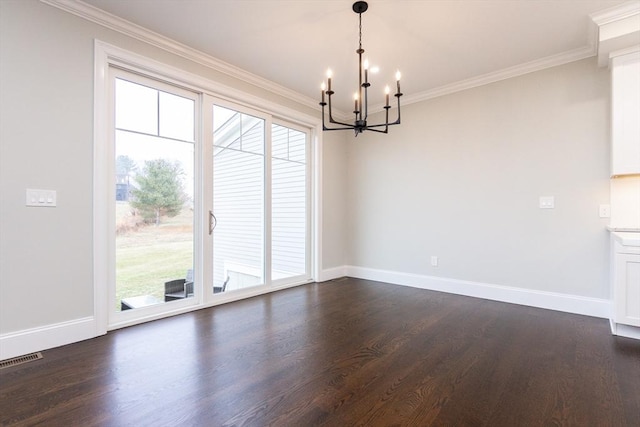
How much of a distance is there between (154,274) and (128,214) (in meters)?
0.67

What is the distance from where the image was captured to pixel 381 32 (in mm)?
2943

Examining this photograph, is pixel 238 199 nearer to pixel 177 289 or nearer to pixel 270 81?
pixel 177 289

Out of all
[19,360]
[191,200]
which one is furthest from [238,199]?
[19,360]

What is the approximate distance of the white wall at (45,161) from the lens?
229 cm

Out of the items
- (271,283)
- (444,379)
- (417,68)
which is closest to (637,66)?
(417,68)

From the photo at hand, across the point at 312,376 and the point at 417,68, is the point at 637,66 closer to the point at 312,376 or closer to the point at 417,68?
the point at 417,68

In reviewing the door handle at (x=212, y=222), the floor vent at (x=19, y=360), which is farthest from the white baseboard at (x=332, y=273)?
the floor vent at (x=19, y=360)

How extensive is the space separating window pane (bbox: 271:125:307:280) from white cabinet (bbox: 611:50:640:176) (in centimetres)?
360

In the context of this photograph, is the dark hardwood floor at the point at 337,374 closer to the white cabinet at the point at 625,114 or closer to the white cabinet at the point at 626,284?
the white cabinet at the point at 626,284

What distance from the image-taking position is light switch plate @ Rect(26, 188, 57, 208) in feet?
7.82

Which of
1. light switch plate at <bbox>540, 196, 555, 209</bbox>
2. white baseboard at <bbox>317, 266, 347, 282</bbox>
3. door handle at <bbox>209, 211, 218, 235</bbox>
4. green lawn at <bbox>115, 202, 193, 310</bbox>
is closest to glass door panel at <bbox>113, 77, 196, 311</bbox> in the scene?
green lawn at <bbox>115, 202, 193, 310</bbox>

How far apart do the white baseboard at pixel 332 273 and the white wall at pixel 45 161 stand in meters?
3.07

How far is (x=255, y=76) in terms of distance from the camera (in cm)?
389

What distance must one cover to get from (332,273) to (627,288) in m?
3.51
